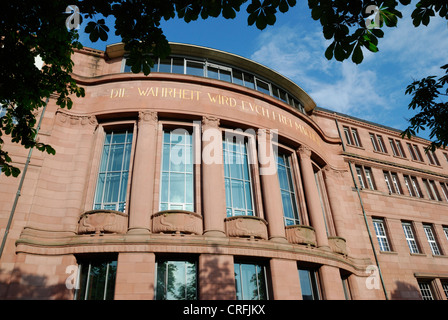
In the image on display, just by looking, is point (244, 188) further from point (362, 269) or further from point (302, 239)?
point (362, 269)

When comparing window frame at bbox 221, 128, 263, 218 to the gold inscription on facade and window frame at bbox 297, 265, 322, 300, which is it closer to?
the gold inscription on facade

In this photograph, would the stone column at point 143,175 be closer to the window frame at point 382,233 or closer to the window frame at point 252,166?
the window frame at point 252,166

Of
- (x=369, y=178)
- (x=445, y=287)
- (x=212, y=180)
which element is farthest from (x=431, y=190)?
(x=212, y=180)

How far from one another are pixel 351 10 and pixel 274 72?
17201mm

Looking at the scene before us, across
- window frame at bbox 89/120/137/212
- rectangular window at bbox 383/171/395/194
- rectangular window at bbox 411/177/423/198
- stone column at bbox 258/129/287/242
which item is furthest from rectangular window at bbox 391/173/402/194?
window frame at bbox 89/120/137/212

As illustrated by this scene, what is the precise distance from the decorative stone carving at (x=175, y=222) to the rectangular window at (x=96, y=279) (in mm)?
2302

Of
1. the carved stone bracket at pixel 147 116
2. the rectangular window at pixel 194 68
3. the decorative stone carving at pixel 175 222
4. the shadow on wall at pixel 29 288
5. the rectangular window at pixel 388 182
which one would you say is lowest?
the shadow on wall at pixel 29 288

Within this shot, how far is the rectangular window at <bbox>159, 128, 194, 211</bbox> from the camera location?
51.0 ft

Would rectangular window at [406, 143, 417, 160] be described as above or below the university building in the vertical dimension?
above

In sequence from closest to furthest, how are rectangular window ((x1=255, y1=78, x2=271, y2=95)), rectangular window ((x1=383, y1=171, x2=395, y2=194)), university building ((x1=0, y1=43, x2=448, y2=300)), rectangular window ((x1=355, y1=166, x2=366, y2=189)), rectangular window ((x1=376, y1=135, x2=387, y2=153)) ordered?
university building ((x1=0, y1=43, x2=448, y2=300)) → rectangular window ((x1=255, y1=78, x2=271, y2=95)) → rectangular window ((x1=355, y1=166, x2=366, y2=189)) → rectangular window ((x1=383, y1=171, x2=395, y2=194)) → rectangular window ((x1=376, y1=135, x2=387, y2=153))

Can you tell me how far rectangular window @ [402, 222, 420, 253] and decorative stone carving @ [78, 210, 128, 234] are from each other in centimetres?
2067

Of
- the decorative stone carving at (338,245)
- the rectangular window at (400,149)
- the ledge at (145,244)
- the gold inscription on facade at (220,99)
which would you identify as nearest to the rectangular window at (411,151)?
the rectangular window at (400,149)

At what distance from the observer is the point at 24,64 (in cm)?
722

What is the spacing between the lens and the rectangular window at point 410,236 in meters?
23.3
